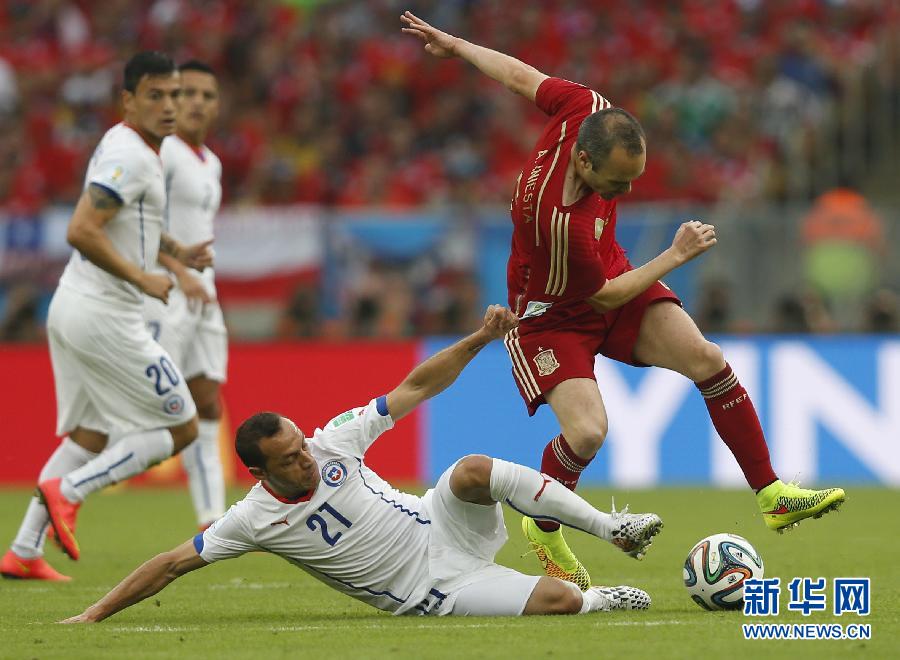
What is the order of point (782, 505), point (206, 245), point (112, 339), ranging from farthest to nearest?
point (206, 245) → point (112, 339) → point (782, 505)

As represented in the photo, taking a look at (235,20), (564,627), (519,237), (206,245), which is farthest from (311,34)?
(564,627)

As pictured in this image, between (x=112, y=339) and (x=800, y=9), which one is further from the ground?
(x=800, y=9)

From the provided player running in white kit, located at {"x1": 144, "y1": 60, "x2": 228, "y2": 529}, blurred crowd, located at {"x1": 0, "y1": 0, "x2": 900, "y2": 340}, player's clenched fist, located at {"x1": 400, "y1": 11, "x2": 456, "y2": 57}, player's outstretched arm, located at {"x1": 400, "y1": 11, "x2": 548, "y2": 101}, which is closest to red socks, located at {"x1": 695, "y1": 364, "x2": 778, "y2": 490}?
player's outstretched arm, located at {"x1": 400, "y1": 11, "x2": 548, "y2": 101}

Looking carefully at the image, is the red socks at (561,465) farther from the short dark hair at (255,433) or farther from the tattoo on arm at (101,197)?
the tattoo on arm at (101,197)

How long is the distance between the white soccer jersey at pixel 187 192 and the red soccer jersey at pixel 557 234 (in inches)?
120

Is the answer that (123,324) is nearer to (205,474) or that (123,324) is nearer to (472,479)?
(205,474)

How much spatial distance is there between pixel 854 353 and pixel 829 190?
4.15 metres

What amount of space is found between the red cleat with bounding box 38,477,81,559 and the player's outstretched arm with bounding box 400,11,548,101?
3039 mm

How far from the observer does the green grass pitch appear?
6.02 metres

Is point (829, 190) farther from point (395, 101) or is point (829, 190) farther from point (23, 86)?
point (23, 86)

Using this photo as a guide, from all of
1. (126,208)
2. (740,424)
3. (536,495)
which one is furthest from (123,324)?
(740,424)

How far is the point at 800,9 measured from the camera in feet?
68.0

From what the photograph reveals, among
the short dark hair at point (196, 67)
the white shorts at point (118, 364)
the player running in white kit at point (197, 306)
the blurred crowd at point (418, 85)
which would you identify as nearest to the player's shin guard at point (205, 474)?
the player running in white kit at point (197, 306)

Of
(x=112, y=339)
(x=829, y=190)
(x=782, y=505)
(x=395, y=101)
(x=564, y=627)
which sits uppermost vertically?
(x=395, y=101)
